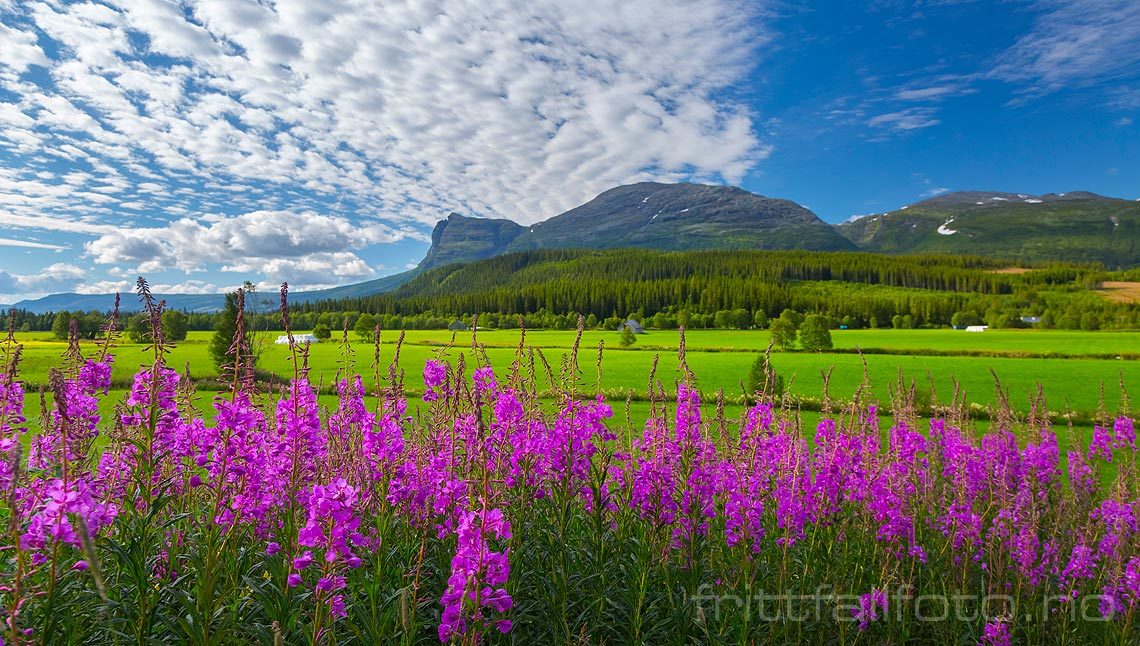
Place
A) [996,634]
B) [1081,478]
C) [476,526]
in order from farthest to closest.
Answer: [1081,478], [996,634], [476,526]

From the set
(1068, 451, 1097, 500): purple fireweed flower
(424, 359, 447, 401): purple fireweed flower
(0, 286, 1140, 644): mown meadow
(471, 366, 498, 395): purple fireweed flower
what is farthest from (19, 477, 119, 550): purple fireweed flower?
(1068, 451, 1097, 500): purple fireweed flower

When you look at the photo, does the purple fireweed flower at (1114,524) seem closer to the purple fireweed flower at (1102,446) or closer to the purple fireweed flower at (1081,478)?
the purple fireweed flower at (1081,478)

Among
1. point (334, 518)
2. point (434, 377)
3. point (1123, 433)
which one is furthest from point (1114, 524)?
point (334, 518)

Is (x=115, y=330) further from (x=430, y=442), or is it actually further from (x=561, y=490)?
(x=561, y=490)

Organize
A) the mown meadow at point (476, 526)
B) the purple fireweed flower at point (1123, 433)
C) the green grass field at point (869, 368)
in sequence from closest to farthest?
the mown meadow at point (476, 526) < the purple fireweed flower at point (1123, 433) < the green grass field at point (869, 368)

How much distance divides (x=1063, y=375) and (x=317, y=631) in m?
55.4

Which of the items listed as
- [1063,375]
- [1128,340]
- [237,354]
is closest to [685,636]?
[237,354]

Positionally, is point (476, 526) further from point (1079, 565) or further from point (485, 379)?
point (1079, 565)

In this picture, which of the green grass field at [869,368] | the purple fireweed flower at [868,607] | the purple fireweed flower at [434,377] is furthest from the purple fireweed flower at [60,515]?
the green grass field at [869,368]

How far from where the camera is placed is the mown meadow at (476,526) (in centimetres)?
319

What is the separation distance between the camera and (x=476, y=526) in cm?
320

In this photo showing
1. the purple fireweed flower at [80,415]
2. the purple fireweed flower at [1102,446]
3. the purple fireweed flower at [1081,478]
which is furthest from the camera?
the purple fireweed flower at [1102,446]

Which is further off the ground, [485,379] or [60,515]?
[485,379]

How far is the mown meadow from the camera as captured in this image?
3.19 metres
